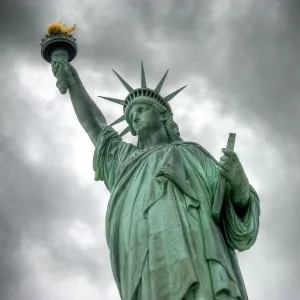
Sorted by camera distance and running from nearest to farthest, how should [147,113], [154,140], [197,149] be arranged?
[197,149], [154,140], [147,113]

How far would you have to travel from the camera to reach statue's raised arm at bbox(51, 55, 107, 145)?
14195 mm

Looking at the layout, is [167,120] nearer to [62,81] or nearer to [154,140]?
[154,140]

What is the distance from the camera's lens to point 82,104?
14.5 m

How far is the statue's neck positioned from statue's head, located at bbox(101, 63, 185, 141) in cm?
6

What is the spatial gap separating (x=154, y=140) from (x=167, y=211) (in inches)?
100

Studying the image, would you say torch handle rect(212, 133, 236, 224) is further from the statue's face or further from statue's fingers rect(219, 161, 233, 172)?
the statue's face

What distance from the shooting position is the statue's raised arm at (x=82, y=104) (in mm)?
14195

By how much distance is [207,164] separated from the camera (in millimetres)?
12539

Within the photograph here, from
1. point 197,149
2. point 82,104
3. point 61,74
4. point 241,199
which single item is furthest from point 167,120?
point 241,199

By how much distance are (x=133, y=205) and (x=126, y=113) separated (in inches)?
108

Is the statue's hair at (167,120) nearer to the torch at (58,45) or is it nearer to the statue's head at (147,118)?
the statue's head at (147,118)

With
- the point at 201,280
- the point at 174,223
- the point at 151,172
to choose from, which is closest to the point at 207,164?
the point at 151,172

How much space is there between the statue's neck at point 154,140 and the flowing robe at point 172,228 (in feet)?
1.04

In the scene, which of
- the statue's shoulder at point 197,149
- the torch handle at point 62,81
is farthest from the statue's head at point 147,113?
the torch handle at point 62,81
